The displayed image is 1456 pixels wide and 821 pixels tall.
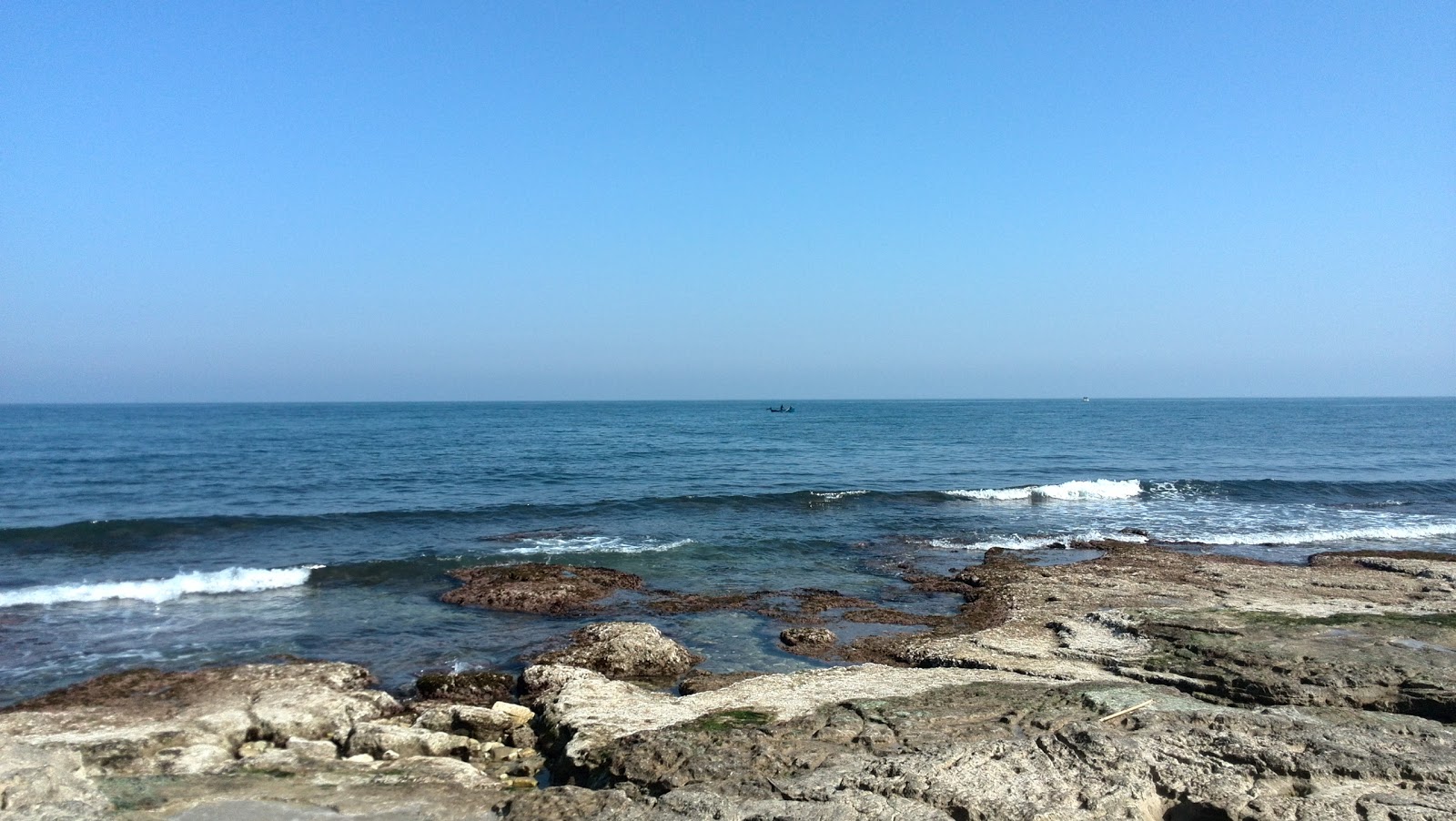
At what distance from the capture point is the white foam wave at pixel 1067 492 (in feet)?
103

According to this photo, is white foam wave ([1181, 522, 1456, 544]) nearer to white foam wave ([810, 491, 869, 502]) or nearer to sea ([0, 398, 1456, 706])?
sea ([0, 398, 1456, 706])

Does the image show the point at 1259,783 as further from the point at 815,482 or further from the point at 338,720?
the point at 815,482

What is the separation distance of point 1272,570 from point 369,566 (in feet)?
66.2

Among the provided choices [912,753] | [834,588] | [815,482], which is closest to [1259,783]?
[912,753]

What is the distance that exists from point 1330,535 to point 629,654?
22.3 metres

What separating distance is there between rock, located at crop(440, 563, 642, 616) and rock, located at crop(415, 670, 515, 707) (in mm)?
4534

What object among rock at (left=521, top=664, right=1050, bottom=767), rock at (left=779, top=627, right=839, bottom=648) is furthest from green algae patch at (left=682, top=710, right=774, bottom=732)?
rock at (left=779, top=627, right=839, bottom=648)

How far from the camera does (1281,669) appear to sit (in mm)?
9703

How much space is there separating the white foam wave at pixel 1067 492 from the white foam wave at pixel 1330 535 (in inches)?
313

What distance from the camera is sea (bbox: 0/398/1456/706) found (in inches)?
560

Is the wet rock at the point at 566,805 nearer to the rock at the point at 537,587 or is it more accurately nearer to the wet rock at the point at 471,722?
the wet rock at the point at 471,722

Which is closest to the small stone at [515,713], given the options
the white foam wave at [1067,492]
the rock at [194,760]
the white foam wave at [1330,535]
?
the rock at [194,760]

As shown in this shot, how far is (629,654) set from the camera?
11.9m

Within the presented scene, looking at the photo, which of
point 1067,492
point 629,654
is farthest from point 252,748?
point 1067,492
